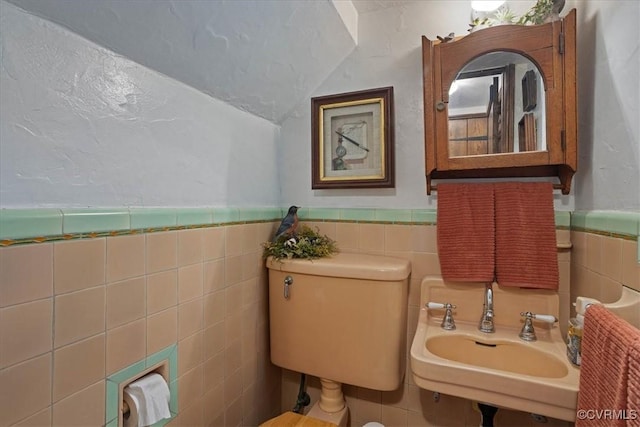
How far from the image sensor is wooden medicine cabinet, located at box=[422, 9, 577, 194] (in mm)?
968

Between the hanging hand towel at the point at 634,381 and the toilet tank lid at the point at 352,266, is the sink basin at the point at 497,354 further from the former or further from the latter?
the hanging hand towel at the point at 634,381

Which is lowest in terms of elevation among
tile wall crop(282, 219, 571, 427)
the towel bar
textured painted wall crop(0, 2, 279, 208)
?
tile wall crop(282, 219, 571, 427)

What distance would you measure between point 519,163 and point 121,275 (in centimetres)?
122

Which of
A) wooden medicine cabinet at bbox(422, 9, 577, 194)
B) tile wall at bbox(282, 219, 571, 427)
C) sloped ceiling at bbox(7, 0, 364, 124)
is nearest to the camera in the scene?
sloped ceiling at bbox(7, 0, 364, 124)

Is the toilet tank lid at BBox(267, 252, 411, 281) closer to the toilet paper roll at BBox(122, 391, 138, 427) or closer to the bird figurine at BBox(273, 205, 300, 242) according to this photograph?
the bird figurine at BBox(273, 205, 300, 242)

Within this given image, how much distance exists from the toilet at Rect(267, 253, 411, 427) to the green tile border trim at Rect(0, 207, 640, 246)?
7.6 inches

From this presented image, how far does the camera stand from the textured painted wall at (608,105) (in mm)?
751

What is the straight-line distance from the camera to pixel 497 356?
1.05m

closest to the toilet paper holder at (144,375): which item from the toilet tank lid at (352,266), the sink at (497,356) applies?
the toilet tank lid at (352,266)

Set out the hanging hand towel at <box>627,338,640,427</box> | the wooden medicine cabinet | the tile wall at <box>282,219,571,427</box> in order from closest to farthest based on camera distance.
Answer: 1. the hanging hand towel at <box>627,338,640,427</box>
2. the wooden medicine cabinet
3. the tile wall at <box>282,219,571,427</box>

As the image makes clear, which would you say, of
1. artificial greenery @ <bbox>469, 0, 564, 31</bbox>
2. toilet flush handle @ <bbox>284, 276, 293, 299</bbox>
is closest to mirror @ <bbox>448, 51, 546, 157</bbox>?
artificial greenery @ <bbox>469, 0, 564, 31</bbox>

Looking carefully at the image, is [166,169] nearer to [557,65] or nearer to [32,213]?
[32,213]

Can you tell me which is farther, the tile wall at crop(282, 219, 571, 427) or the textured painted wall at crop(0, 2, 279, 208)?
the tile wall at crop(282, 219, 571, 427)

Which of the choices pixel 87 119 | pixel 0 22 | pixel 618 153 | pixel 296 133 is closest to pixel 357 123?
pixel 296 133
